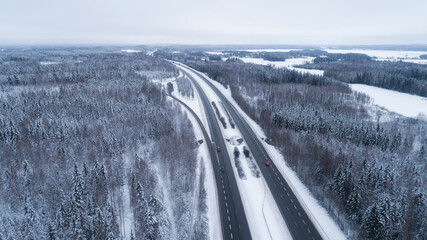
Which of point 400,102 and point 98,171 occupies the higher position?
point 400,102

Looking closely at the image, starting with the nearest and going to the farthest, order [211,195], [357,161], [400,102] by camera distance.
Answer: [211,195] → [357,161] → [400,102]

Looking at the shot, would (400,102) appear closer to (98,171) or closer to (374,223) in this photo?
(374,223)

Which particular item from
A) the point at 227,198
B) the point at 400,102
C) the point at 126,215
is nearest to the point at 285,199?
the point at 227,198

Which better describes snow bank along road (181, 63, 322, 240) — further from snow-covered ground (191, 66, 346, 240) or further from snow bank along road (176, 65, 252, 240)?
snow bank along road (176, 65, 252, 240)

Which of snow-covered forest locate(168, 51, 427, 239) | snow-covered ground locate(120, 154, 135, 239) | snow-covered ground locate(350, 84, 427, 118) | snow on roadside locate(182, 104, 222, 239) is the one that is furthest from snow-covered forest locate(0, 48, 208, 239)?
snow-covered ground locate(350, 84, 427, 118)

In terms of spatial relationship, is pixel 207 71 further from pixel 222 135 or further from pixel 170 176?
pixel 170 176

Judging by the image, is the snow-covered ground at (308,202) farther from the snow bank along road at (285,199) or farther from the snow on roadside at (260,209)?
the snow on roadside at (260,209)

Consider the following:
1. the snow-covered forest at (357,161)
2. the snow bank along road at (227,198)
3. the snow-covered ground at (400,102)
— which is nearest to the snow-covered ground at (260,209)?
the snow bank along road at (227,198)
